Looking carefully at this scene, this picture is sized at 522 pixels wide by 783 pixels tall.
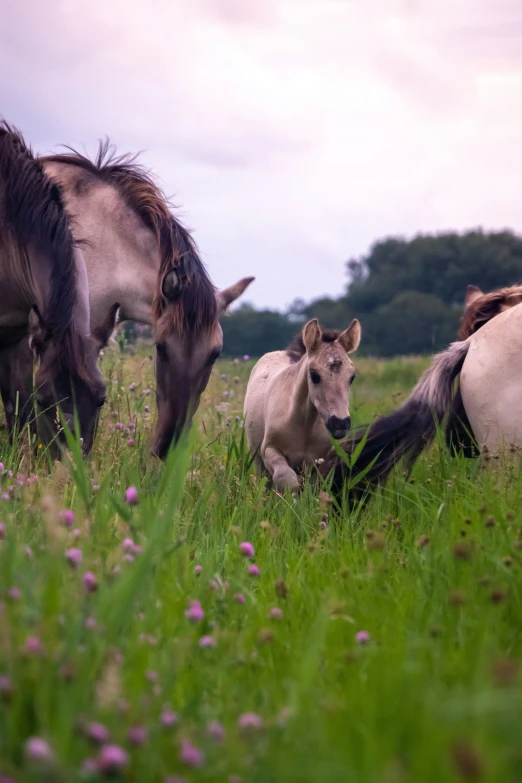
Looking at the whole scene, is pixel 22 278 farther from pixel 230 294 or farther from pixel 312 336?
pixel 312 336

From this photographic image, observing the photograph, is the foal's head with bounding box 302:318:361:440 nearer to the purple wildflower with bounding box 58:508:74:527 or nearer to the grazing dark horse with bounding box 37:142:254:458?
the grazing dark horse with bounding box 37:142:254:458

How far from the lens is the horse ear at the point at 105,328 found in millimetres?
5527

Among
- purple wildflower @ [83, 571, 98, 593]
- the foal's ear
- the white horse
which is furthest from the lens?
the foal's ear

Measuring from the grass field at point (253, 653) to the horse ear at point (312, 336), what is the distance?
6.60ft

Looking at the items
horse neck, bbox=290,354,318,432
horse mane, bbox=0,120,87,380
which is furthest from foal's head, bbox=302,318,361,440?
horse mane, bbox=0,120,87,380

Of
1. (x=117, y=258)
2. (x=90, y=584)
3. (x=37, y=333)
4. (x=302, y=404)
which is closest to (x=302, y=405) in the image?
(x=302, y=404)

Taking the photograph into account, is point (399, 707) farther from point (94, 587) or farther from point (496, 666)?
point (94, 587)

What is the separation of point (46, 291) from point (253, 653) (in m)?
3.59

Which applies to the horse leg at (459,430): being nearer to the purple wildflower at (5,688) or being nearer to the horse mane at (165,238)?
the horse mane at (165,238)

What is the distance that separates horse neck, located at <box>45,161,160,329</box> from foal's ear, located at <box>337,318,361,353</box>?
1.55m

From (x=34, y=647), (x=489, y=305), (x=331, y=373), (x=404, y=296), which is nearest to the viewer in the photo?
(x=34, y=647)

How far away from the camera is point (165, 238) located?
650 centimetres

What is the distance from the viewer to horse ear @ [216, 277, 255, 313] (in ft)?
21.8

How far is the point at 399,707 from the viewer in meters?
1.84
